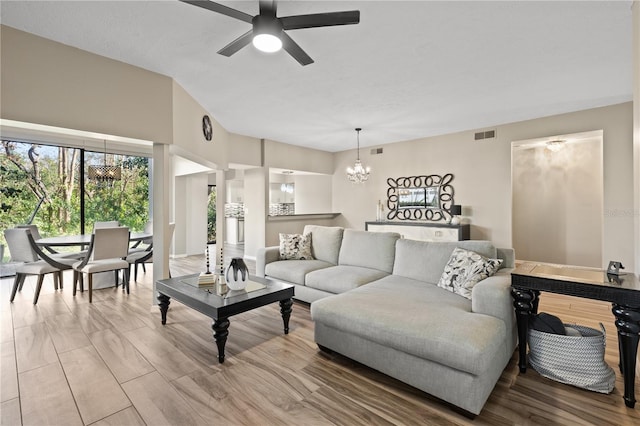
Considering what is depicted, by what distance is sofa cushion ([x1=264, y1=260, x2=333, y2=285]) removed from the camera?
11.8ft

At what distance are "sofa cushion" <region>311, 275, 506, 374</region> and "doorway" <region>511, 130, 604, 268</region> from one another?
14.9ft

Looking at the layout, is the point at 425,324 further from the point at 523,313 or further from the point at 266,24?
the point at 266,24

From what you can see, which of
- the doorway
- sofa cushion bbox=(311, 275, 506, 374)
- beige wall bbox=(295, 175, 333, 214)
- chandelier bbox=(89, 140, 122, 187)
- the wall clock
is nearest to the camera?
sofa cushion bbox=(311, 275, 506, 374)

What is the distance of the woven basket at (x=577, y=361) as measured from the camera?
194 cm

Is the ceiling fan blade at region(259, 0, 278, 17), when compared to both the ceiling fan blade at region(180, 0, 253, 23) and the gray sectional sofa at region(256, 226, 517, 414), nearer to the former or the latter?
the ceiling fan blade at region(180, 0, 253, 23)

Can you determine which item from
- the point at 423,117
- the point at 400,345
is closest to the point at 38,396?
the point at 400,345

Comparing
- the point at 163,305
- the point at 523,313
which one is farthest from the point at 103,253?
the point at 523,313

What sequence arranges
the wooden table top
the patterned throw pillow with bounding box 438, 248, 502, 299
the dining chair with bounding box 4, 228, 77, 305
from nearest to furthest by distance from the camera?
the wooden table top → the patterned throw pillow with bounding box 438, 248, 502, 299 → the dining chair with bounding box 4, 228, 77, 305

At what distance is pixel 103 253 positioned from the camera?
3717 millimetres

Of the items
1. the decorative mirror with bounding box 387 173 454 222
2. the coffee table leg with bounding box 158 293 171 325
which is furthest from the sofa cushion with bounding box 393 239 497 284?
the decorative mirror with bounding box 387 173 454 222

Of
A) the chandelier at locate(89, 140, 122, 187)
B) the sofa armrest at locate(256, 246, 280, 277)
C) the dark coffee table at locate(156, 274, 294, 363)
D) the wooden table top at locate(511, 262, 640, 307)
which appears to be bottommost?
the dark coffee table at locate(156, 274, 294, 363)

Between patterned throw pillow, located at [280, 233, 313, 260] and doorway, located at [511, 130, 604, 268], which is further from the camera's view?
doorway, located at [511, 130, 604, 268]

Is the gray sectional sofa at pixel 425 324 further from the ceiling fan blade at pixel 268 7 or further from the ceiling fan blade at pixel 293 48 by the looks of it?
the ceiling fan blade at pixel 268 7

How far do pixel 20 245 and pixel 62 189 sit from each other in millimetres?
2106
